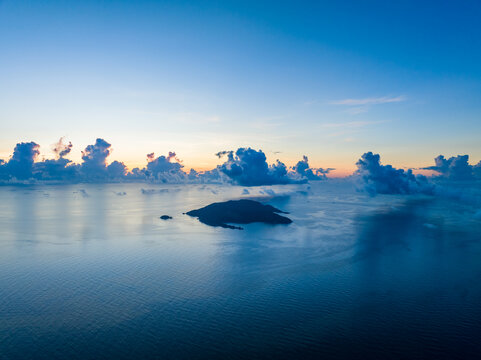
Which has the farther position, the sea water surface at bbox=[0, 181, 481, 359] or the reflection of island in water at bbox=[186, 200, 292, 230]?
the reflection of island in water at bbox=[186, 200, 292, 230]

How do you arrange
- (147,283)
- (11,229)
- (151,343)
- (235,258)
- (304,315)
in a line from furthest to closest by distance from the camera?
(11,229), (235,258), (147,283), (304,315), (151,343)

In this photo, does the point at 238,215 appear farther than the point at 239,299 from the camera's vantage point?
Yes

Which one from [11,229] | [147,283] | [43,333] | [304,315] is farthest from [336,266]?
[11,229]

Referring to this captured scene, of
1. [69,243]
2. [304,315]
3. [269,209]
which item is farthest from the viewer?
→ [269,209]

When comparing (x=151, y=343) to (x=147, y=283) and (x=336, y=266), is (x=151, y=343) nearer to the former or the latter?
(x=147, y=283)

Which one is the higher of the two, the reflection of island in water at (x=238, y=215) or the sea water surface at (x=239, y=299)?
the reflection of island in water at (x=238, y=215)

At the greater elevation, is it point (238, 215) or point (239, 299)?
point (238, 215)

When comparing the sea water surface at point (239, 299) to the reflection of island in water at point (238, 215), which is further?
the reflection of island in water at point (238, 215)

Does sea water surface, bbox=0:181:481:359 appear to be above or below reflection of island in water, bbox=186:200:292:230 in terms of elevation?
below
